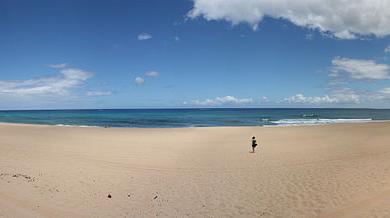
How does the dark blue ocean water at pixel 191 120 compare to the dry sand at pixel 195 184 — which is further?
the dark blue ocean water at pixel 191 120

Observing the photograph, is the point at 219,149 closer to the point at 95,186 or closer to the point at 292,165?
the point at 292,165

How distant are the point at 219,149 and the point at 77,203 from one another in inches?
541

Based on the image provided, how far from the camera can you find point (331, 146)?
2362cm

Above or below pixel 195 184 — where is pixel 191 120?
above

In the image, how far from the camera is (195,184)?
43.2ft

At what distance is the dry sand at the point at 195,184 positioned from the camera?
10.2 meters

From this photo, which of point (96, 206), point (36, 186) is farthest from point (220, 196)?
point (36, 186)

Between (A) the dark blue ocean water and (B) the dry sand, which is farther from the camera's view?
(A) the dark blue ocean water

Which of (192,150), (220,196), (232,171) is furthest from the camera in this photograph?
(192,150)

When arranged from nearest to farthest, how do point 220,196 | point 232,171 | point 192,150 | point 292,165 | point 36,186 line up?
1. point 220,196
2. point 36,186
3. point 232,171
4. point 292,165
5. point 192,150

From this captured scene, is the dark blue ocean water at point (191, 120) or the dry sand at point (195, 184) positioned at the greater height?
the dark blue ocean water at point (191, 120)

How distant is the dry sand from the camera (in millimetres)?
10156

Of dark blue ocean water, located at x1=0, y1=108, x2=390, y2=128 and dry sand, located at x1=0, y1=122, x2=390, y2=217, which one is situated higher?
dark blue ocean water, located at x1=0, y1=108, x2=390, y2=128

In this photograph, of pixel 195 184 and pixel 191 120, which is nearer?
pixel 195 184
